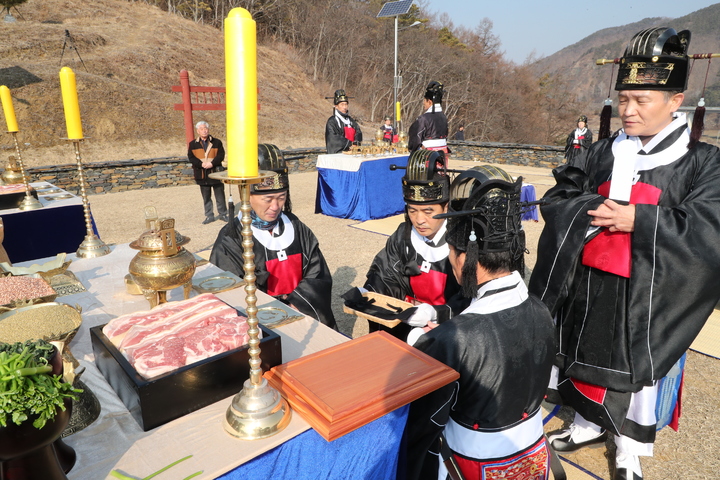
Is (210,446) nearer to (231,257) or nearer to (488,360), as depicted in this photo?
(488,360)

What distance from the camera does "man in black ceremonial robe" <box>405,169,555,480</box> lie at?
1597 millimetres

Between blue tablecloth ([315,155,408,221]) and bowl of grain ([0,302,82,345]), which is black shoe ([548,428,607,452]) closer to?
bowl of grain ([0,302,82,345])

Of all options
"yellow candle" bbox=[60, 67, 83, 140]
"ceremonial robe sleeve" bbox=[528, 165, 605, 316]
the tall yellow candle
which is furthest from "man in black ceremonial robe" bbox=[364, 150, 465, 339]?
"yellow candle" bbox=[60, 67, 83, 140]

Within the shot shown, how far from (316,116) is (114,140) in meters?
11.6

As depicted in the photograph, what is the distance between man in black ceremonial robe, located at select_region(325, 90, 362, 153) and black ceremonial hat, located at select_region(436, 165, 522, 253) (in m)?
8.68

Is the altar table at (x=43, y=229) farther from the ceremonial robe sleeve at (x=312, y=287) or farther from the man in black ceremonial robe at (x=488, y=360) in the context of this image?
the man in black ceremonial robe at (x=488, y=360)

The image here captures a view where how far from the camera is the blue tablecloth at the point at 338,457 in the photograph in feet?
3.92

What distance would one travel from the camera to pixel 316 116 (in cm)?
2603

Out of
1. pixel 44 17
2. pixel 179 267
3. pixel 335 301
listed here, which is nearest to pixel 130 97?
pixel 44 17

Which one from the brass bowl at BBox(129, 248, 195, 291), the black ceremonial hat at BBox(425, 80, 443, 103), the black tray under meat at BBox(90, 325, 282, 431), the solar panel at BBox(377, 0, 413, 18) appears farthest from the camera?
the solar panel at BBox(377, 0, 413, 18)

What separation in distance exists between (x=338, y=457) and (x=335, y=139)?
31.0 feet

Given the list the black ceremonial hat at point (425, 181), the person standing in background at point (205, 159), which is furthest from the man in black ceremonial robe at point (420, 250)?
the person standing in background at point (205, 159)

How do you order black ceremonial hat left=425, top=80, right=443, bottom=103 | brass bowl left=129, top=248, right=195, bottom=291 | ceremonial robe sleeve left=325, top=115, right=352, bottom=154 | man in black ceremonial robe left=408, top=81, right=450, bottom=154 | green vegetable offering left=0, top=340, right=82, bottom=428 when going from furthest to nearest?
ceremonial robe sleeve left=325, top=115, right=352, bottom=154 < man in black ceremonial robe left=408, top=81, right=450, bottom=154 < black ceremonial hat left=425, top=80, right=443, bottom=103 < brass bowl left=129, top=248, right=195, bottom=291 < green vegetable offering left=0, top=340, right=82, bottom=428

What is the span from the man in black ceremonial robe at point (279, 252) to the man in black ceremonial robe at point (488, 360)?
132 cm
